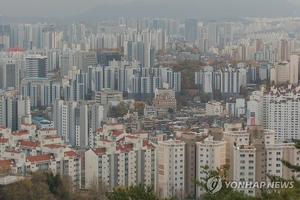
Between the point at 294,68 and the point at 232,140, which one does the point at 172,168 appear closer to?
the point at 232,140

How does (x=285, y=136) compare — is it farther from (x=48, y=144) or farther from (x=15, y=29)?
(x=15, y=29)

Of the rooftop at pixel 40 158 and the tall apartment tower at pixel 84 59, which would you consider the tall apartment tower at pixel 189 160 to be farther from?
the tall apartment tower at pixel 84 59

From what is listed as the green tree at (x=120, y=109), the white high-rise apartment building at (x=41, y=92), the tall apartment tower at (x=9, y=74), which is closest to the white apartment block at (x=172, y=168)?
the green tree at (x=120, y=109)

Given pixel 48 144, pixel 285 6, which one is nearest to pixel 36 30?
pixel 285 6

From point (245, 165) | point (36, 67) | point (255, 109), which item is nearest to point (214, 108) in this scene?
point (255, 109)

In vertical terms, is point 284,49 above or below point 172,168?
above

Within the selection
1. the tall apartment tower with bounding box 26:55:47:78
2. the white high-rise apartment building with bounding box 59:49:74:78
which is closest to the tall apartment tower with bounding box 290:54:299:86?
the white high-rise apartment building with bounding box 59:49:74:78

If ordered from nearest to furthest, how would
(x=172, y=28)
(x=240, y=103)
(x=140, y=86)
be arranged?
(x=240, y=103) → (x=140, y=86) → (x=172, y=28)
